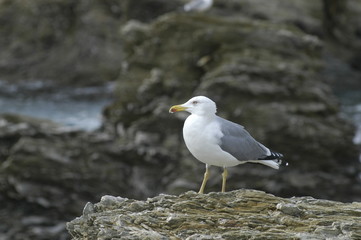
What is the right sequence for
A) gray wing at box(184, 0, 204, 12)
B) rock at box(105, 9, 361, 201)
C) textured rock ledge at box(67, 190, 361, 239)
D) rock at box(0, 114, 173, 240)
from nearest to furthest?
textured rock ledge at box(67, 190, 361, 239)
rock at box(0, 114, 173, 240)
rock at box(105, 9, 361, 201)
gray wing at box(184, 0, 204, 12)

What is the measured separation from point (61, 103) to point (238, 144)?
19.6 meters

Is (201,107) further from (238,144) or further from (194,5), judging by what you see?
(194,5)

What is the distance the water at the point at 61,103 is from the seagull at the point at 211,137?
52.9 feet

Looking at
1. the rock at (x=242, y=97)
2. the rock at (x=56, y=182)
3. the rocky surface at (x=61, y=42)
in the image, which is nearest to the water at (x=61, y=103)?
the rocky surface at (x=61, y=42)

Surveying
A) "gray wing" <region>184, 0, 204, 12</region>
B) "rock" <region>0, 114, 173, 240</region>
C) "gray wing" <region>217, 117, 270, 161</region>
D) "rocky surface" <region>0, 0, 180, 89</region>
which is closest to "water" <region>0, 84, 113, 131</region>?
"rocky surface" <region>0, 0, 180, 89</region>

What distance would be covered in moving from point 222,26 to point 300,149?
13.0 ft

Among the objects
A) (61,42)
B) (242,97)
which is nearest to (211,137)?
(242,97)

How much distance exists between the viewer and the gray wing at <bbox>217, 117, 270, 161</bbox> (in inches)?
368

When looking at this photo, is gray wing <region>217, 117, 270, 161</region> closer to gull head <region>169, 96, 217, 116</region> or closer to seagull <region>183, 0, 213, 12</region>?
gull head <region>169, 96, 217, 116</region>

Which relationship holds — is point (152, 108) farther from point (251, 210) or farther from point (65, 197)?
point (251, 210)

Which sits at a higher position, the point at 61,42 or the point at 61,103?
the point at 61,42

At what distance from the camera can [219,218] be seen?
7641mm

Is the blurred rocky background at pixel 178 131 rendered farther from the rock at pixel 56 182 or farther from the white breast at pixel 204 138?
the white breast at pixel 204 138

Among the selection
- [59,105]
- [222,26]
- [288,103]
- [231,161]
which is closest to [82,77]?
[59,105]
